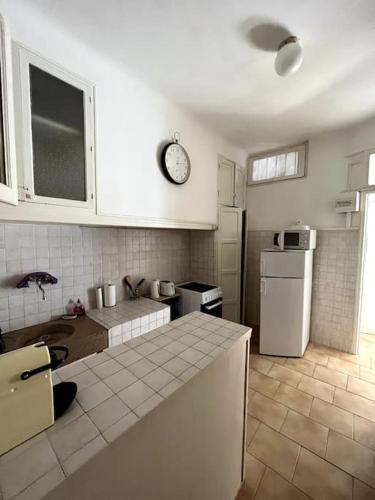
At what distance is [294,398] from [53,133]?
8.61 feet

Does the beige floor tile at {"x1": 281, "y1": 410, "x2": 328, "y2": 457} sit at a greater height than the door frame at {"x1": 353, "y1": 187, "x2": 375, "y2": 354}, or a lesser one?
lesser

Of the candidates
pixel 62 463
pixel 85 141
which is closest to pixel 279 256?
pixel 85 141

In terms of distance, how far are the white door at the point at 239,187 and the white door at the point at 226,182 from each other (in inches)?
3.1

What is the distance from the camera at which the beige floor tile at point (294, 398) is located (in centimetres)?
174

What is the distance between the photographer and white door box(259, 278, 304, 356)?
2.31 m

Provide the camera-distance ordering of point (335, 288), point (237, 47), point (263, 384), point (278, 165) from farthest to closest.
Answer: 1. point (278, 165)
2. point (335, 288)
3. point (263, 384)
4. point (237, 47)

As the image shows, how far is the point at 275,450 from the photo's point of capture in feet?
4.57

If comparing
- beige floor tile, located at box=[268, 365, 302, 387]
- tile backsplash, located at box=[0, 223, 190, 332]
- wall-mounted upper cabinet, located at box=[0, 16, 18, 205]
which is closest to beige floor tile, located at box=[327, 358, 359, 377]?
beige floor tile, located at box=[268, 365, 302, 387]

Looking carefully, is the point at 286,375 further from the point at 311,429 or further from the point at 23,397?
the point at 23,397

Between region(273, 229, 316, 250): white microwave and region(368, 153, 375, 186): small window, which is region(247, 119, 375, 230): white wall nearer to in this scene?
region(368, 153, 375, 186): small window

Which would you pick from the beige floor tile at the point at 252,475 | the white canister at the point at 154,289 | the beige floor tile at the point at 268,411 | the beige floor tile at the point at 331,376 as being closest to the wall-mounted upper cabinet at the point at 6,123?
the white canister at the point at 154,289

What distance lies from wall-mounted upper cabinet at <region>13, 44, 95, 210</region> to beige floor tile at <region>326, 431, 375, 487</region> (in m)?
2.23

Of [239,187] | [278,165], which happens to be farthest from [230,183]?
[278,165]

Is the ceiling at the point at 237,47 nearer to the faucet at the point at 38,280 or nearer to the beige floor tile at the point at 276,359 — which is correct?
the faucet at the point at 38,280
